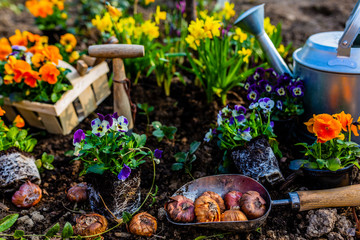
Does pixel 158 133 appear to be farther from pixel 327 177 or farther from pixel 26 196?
pixel 327 177

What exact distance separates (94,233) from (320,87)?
4.07ft

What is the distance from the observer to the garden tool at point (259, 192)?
1.24 metres

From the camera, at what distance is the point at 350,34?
4.47ft

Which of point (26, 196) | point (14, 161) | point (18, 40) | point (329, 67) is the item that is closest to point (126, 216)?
point (26, 196)

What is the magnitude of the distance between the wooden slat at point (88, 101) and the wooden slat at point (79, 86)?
0.17ft

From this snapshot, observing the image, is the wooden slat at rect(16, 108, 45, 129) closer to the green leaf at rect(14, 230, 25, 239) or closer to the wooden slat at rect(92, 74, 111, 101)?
the wooden slat at rect(92, 74, 111, 101)

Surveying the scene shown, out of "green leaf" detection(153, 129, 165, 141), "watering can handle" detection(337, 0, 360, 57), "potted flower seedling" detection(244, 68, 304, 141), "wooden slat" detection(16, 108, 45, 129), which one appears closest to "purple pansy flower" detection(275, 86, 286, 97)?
"potted flower seedling" detection(244, 68, 304, 141)

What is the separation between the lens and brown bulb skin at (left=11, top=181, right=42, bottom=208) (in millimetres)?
1456

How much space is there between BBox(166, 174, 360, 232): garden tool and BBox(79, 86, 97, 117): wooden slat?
90 cm

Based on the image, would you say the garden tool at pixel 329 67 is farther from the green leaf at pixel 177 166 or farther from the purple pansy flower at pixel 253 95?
the green leaf at pixel 177 166

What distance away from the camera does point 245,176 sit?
1409 millimetres

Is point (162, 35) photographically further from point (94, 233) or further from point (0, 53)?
point (94, 233)

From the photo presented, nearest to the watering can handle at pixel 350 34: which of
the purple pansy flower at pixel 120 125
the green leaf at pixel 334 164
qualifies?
the green leaf at pixel 334 164

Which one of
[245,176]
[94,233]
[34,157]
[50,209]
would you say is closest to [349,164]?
[245,176]
